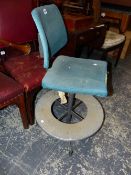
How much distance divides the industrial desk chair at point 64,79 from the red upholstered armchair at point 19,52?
0.16m

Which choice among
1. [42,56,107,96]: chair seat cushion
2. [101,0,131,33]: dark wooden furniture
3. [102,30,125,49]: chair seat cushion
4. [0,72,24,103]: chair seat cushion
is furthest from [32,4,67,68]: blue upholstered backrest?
[101,0,131,33]: dark wooden furniture

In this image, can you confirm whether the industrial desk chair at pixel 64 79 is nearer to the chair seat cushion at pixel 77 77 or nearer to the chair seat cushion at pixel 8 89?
the chair seat cushion at pixel 77 77

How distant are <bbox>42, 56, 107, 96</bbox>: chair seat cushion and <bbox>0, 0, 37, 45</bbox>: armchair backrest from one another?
1.57ft

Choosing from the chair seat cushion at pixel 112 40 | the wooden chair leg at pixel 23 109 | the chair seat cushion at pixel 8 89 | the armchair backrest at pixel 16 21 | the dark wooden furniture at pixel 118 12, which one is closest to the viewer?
the chair seat cushion at pixel 8 89

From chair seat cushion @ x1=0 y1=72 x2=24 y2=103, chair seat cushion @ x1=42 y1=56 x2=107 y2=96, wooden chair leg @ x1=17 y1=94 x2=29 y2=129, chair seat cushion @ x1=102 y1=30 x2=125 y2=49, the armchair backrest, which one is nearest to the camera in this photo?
chair seat cushion @ x1=42 y1=56 x2=107 y2=96

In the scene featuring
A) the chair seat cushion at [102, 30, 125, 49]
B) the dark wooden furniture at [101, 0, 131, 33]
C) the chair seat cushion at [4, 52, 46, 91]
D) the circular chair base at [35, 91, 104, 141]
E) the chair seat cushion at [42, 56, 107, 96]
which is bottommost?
the circular chair base at [35, 91, 104, 141]

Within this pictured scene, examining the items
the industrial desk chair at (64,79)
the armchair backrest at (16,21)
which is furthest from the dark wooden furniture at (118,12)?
the industrial desk chair at (64,79)

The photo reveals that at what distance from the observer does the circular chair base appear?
1304 millimetres

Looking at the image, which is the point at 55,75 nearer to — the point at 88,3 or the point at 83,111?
the point at 83,111

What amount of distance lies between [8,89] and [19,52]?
1.70ft

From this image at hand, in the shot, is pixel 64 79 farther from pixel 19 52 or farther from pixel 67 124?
pixel 19 52

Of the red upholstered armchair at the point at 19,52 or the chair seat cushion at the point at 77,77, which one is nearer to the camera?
the chair seat cushion at the point at 77,77

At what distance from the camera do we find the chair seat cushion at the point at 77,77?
105cm

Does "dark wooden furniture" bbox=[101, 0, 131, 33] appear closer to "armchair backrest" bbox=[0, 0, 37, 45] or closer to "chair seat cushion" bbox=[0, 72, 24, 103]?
"armchair backrest" bbox=[0, 0, 37, 45]
